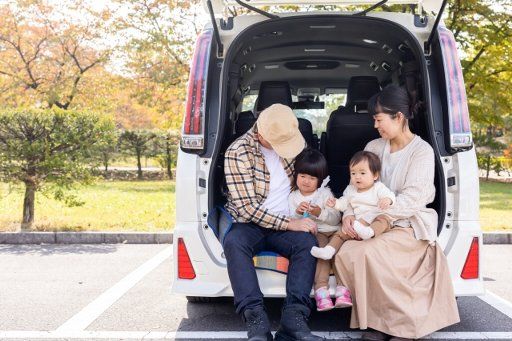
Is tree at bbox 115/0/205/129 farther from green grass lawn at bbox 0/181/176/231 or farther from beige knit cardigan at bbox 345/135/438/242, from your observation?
beige knit cardigan at bbox 345/135/438/242

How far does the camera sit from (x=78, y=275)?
5746mm

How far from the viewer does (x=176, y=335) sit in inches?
156

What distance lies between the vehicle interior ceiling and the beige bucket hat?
0.54m

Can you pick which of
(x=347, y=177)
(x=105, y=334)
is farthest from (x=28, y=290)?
(x=347, y=177)

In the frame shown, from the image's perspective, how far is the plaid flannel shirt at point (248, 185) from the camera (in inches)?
156

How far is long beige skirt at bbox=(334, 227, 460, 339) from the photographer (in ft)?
11.8

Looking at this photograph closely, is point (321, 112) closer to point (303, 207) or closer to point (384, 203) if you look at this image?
point (303, 207)

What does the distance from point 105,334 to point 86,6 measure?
15.9 meters

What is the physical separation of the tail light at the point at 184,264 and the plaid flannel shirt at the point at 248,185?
1.33ft

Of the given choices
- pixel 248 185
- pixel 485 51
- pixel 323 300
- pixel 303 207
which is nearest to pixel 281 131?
pixel 248 185

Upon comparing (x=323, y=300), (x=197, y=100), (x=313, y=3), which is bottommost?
(x=323, y=300)

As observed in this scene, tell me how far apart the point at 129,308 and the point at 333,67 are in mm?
3113

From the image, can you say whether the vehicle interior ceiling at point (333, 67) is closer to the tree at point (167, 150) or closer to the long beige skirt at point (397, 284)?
the long beige skirt at point (397, 284)

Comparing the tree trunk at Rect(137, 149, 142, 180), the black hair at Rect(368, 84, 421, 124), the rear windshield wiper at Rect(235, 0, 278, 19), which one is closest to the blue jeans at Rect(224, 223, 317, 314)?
the black hair at Rect(368, 84, 421, 124)
